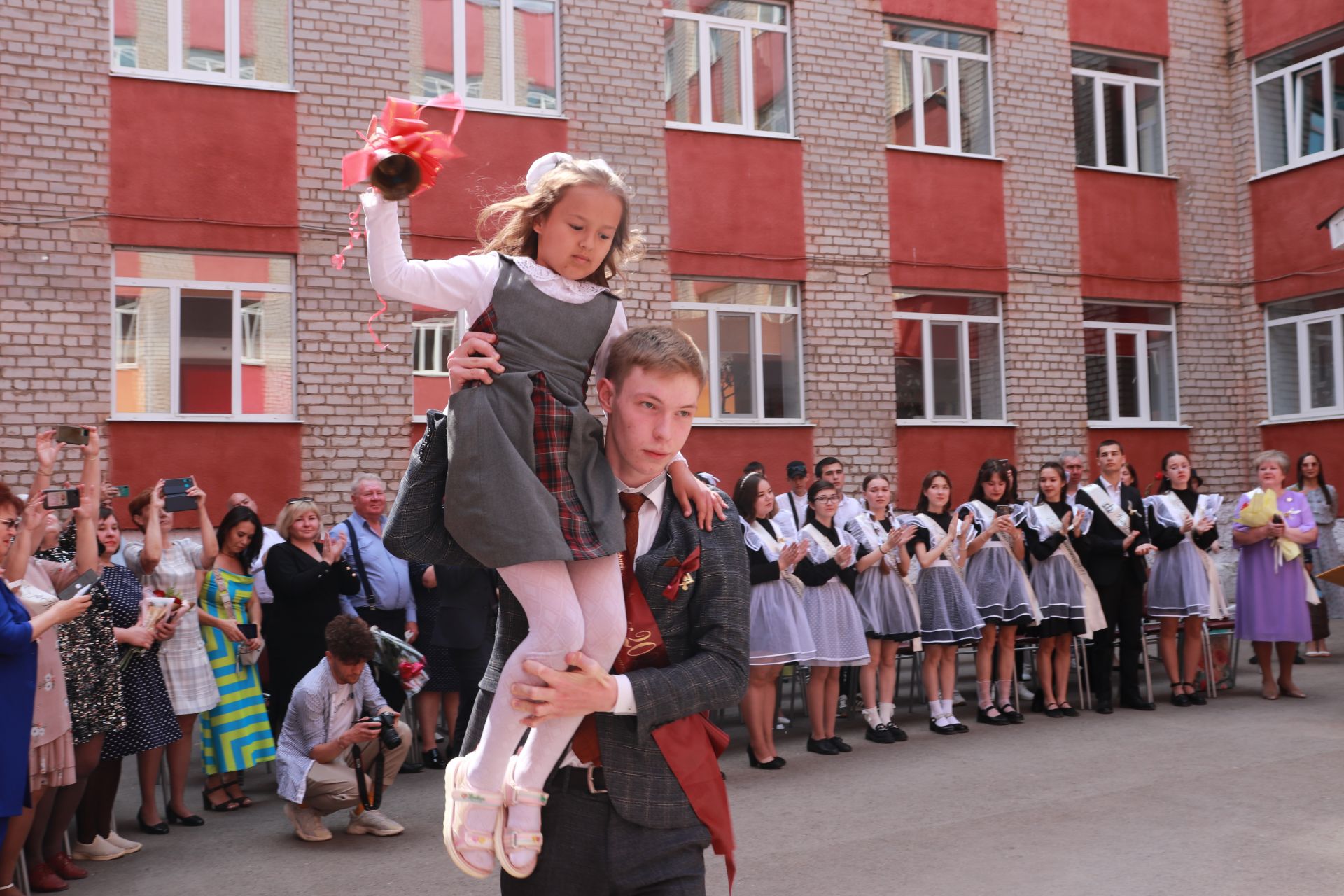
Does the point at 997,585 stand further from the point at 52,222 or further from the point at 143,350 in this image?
the point at 52,222

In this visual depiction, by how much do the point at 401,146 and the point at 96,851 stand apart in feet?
18.4

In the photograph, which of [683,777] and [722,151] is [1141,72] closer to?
[722,151]

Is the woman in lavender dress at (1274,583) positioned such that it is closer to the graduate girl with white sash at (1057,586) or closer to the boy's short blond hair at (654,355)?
the graduate girl with white sash at (1057,586)

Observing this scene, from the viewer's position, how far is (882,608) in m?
9.73

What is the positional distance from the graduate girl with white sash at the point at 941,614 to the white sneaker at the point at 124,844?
5.60m

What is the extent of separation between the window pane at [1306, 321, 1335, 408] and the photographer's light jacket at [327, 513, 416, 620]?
12565mm

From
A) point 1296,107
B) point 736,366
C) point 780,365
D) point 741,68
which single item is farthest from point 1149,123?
point 736,366

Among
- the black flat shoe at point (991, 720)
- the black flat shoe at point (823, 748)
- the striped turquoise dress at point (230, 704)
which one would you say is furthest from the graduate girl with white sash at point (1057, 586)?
the striped turquoise dress at point (230, 704)

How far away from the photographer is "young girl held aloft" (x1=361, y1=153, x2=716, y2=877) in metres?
2.41

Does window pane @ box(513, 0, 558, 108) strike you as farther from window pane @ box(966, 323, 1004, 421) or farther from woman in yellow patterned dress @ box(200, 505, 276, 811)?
woman in yellow patterned dress @ box(200, 505, 276, 811)

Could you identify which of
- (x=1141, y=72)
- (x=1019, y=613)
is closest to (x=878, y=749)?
(x=1019, y=613)

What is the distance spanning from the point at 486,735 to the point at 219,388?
10.2 metres

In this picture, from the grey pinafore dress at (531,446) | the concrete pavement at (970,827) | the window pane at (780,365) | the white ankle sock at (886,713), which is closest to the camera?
the grey pinafore dress at (531,446)

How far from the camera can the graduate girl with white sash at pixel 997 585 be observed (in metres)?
10.1
